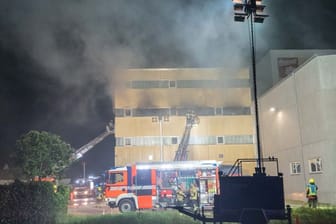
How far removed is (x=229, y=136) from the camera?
36.4 m

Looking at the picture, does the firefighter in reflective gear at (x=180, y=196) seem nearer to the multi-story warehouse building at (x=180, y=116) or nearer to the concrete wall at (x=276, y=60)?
the multi-story warehouse building at (x=180, y=116)

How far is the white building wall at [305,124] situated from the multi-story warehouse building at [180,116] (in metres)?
8.11

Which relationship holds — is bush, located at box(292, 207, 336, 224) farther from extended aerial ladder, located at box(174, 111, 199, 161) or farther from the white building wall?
extended aerial ladder, located at box(174, 111, 199, 161)

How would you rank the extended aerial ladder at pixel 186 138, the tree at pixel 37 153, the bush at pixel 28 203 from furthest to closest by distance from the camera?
1. the extended aerial ladder at pixel 186 138
2. the tree at pixel 37 153
3. the bush at pixel 28 203

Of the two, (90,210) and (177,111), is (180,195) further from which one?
(177,111)

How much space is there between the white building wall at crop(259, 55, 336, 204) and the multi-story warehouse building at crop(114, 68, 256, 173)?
8.11m

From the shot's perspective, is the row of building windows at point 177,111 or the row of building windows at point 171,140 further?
the row of building windows at point 177,111

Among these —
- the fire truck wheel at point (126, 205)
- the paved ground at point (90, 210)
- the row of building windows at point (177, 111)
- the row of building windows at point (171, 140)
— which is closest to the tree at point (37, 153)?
the paved ground at point (90, 210)

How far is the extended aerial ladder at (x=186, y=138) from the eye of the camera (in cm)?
3293

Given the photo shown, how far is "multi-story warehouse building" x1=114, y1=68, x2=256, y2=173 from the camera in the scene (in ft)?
116

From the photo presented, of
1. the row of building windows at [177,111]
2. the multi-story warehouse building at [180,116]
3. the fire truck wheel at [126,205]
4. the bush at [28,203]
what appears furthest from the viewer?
the row of building windows at [177,111]

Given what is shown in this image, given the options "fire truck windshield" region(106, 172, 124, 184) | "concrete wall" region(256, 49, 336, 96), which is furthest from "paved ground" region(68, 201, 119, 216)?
"concrete wall" region(256, 49, 336, 96)

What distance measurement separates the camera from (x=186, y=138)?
33.8 meters

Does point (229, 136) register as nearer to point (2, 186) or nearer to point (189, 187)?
point (189, 187)
